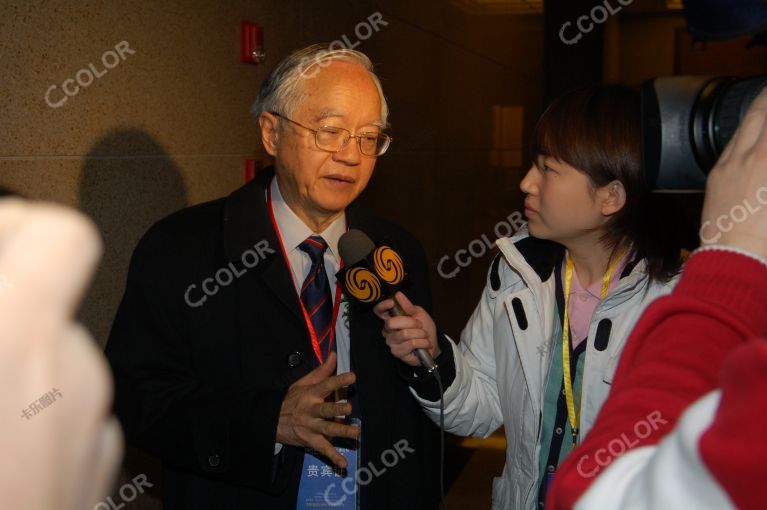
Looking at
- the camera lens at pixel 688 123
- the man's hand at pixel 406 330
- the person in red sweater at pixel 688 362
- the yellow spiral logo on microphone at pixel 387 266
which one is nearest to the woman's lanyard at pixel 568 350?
the man's hand at pixel 406 330

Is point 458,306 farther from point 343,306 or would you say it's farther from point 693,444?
point 693,444

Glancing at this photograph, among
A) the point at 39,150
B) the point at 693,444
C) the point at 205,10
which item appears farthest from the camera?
the point at 205,10

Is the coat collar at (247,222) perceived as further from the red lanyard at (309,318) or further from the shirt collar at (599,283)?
the shirt collar at (599,283)

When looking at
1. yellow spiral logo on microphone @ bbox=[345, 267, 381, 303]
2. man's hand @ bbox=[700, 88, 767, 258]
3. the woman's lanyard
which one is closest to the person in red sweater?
man's hand @ bbox=[700, 88, 767, 258]

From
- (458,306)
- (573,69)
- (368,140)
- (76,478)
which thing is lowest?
(458,306)

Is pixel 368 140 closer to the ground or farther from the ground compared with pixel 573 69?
farther from the ground

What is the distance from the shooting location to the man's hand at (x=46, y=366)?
1.69 ft

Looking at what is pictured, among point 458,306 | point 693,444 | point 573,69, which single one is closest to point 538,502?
point 693,444

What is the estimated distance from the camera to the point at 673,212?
81.4 inches

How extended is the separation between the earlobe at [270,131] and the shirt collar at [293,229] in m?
0.13

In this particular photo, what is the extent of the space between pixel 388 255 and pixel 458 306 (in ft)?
13.4

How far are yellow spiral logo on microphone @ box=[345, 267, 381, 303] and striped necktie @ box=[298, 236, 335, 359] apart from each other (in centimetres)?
27

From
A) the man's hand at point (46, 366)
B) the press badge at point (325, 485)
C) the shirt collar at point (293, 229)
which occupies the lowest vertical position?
the press badge at point (325, 485)

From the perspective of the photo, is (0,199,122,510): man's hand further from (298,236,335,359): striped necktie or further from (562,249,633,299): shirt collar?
(562,249,633,299): shirt collar
